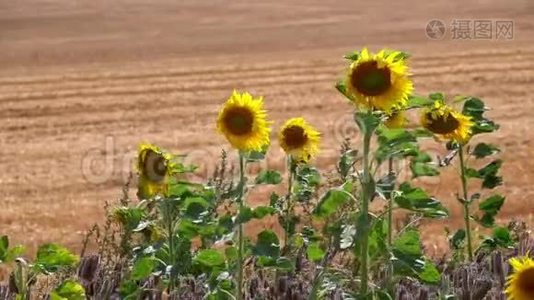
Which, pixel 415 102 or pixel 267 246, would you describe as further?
pixel 267 246

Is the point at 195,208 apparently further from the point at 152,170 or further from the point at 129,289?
the point at 129,289

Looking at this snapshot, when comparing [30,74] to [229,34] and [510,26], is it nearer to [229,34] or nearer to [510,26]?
[229,34]

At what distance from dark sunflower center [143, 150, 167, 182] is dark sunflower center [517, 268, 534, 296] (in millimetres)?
950

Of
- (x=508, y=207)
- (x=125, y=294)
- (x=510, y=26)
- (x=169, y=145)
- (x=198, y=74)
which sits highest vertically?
(x=510, y=26)

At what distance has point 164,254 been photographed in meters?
2.86

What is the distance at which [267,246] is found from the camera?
269 cm

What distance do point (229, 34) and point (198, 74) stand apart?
6201mm

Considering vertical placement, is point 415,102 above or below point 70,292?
above

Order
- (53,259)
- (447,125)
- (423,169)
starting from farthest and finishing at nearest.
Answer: (447,125), (423,169), (53,259)

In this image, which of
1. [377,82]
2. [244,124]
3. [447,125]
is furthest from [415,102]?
[447,125]

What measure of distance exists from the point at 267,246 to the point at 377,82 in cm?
53

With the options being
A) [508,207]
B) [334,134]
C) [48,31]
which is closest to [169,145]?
[334,134]

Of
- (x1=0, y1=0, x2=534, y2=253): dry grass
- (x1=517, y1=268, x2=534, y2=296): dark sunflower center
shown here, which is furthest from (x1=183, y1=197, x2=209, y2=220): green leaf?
(x1=0, y1=0, x2=534, y2=253): dry grass

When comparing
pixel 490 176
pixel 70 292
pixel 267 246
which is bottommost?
pixel 70 292
